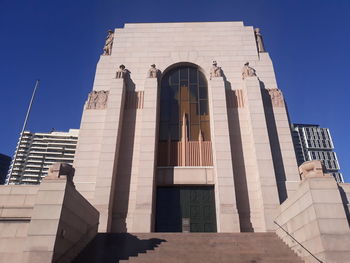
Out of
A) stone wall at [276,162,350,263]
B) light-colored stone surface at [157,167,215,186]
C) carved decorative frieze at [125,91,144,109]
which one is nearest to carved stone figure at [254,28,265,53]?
carved decorative frieze at [125,91,144,109]

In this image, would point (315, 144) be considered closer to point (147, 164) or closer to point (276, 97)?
point (276, 97)

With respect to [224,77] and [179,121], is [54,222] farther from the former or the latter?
[224,77]

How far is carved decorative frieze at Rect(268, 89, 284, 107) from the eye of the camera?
23922mm

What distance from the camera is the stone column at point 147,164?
18.8 m

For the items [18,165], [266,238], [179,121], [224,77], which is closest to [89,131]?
[179,121]

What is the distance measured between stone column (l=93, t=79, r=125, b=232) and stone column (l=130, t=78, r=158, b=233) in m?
1.89

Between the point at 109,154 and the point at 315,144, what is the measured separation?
134453 mm

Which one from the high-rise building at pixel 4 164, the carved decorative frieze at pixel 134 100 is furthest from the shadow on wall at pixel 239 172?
the high-rise building at pixel 4 164

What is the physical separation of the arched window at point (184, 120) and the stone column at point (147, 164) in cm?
156

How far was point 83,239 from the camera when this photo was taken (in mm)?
13297

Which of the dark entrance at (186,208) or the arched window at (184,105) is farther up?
the arched window at (184,105)

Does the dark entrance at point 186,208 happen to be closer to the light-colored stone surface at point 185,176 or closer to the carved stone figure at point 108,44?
the light-colored stone surface at point 185,176

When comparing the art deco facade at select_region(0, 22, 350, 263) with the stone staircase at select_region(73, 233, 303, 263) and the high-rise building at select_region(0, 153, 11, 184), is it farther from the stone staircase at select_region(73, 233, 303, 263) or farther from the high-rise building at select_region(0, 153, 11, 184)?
the high-rise building at select_region(0, 153, 11, 184)

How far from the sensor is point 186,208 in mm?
20516
